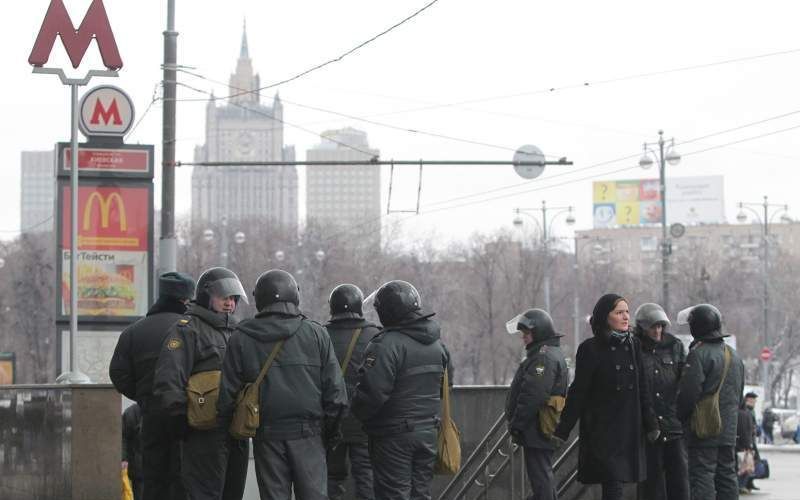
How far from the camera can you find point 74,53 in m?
18.4

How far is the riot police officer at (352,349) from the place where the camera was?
A: 11172mm

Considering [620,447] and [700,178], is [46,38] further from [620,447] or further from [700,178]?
[700,178]

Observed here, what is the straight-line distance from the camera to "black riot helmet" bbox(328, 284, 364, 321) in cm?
1123

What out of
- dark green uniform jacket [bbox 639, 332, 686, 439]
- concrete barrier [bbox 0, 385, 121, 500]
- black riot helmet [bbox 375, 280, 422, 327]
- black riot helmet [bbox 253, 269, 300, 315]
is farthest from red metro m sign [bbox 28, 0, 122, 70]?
black riot helmet [bbox 253, 269, 300, 315]

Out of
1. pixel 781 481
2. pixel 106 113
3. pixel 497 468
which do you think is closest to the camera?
pixel 497 468

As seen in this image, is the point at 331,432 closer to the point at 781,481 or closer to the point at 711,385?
the point at 711,385

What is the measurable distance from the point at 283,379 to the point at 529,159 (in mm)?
19640

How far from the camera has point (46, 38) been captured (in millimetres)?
18109

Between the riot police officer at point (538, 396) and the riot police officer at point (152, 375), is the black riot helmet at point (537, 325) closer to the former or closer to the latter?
the riot police officer at point (538, 396)

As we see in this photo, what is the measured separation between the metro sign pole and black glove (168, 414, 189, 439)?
307 inches

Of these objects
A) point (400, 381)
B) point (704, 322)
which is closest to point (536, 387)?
point (704, 322)

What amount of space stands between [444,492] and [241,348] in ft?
20.8

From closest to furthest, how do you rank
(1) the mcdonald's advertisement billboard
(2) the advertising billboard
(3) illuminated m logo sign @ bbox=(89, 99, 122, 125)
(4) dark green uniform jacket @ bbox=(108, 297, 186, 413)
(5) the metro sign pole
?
1. (4) dark green uniform jacket @ bbox=(108, 297, 186, 413)
2. (5) the metro sign pole
3. (1) the mcdonald's advertisement billboard
4. (3) illuminated m logo sign @ bbox=(89, 99, 122, 125)
5. (2) the advertising billboard

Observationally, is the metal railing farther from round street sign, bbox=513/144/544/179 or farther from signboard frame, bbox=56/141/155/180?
round street sign, bbox=513/144/544/179
